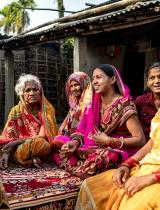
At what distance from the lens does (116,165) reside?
12.4 feet

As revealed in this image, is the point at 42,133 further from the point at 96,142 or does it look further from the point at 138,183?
the point at 138,183

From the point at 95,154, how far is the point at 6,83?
10.4 m

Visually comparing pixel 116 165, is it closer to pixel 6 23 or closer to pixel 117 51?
pixel 117 51

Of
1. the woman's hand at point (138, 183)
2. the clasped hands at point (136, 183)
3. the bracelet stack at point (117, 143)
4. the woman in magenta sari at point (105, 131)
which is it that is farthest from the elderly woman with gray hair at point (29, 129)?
the woman's hand at point (138, 183)

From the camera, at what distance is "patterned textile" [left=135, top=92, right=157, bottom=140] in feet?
13.6

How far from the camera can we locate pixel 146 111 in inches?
165

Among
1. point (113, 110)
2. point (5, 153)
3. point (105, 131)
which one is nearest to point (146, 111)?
point (113, 110)

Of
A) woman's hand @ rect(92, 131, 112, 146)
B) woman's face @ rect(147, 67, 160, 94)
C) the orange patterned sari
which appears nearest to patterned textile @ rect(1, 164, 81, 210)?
the orange patterned sari

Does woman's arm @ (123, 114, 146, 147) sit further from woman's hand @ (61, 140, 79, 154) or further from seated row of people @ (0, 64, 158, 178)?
woman's hand @ (61, 140, 79, 154)

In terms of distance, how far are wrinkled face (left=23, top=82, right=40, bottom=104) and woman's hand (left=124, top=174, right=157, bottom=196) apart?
257 centimetres

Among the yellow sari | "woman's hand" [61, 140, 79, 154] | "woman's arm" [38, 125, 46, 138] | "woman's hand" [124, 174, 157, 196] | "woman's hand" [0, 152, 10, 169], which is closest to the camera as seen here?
the yellow sari

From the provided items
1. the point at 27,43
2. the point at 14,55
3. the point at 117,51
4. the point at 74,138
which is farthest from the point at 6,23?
the point at 74,138

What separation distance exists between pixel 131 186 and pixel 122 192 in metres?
0.14

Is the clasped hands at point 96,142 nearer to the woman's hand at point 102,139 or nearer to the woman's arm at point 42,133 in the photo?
the woman's hand at point 102,139
